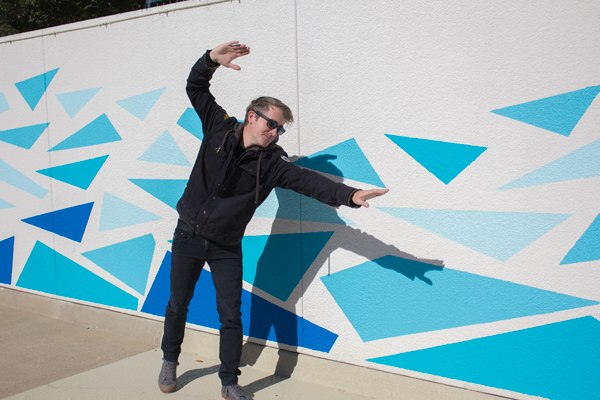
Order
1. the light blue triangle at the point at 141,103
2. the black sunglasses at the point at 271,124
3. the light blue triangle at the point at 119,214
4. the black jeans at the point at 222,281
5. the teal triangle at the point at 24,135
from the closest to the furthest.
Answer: the black sunglasses at the point at 271,124
the black jeans at the point at 222,281
the light blue triangle at the point at 141,103
the light blue triangle at the point at 119,214
the teal triangle at the point at 24,135

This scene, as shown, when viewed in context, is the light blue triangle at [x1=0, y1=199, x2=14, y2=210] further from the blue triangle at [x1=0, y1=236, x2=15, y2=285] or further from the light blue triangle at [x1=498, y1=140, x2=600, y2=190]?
the light blue triangle at [x1=498, y1=140, x2=600, y2=190]

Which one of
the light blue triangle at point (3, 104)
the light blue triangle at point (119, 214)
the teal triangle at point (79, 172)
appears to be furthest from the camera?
the light blue triangle at point (3, 104)

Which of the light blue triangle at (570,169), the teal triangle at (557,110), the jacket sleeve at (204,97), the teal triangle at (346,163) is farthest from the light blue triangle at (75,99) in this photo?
the light blue triangle at (570,169)

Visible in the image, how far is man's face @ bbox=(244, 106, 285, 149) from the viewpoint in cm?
246

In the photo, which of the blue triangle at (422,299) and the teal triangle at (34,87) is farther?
the teal triangle at (34,87)

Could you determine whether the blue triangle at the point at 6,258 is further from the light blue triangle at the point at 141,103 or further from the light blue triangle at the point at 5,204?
the light blue triangle at the point at 141,103

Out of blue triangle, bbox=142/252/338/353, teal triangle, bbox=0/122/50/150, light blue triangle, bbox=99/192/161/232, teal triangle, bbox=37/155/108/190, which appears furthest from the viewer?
teal triangle, bbox=0/122/50/150

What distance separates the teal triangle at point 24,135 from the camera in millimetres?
4121

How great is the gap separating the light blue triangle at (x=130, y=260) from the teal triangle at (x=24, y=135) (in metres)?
1.30

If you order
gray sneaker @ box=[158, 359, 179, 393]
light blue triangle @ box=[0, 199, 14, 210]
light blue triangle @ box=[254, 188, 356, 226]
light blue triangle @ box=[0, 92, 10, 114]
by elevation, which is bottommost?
gray sneaker @ box=[158, 359, 179, 393]

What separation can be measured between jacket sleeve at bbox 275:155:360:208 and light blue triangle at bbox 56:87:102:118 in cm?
218

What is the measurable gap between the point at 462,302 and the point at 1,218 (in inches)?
178

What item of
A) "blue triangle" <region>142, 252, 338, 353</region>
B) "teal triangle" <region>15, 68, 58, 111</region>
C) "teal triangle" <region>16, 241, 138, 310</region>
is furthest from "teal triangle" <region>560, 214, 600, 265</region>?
"teal triangle" <region>15, 68, 58, 111</region>

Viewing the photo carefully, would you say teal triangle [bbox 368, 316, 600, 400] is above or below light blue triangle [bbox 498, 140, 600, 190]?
below
